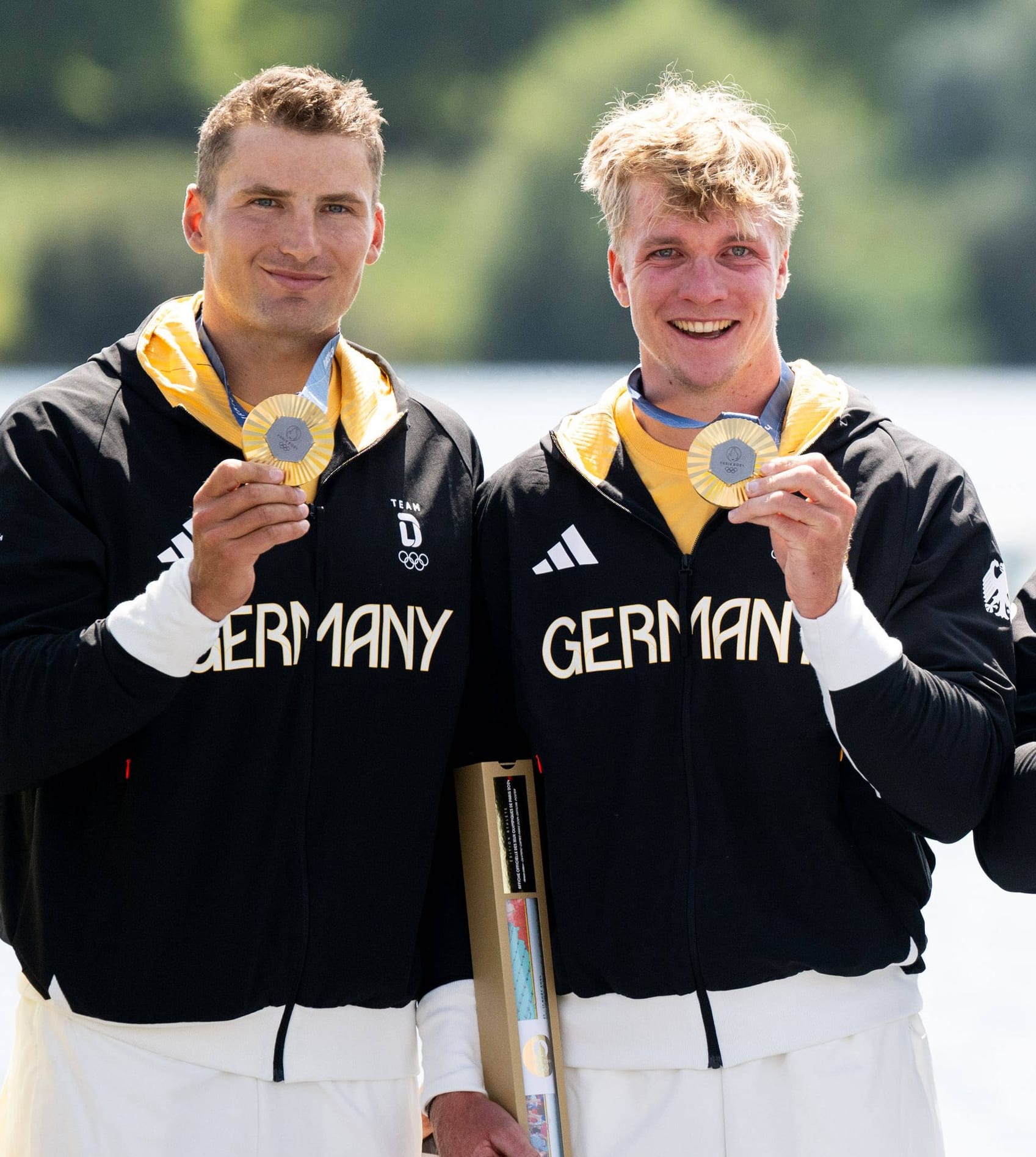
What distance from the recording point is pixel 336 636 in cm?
234

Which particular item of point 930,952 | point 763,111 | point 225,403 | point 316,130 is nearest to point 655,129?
point 763,111

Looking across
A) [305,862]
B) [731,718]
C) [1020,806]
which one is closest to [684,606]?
[731,718]

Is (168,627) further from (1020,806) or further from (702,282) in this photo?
(1020,806)

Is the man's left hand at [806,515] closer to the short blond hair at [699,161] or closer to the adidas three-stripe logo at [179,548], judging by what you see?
the short blond hair at [699,161]

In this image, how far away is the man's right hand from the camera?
195 centimetres

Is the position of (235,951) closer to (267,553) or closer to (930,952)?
Answer: (267,553)

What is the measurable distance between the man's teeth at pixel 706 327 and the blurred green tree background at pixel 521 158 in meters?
11.7

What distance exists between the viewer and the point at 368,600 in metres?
2.37

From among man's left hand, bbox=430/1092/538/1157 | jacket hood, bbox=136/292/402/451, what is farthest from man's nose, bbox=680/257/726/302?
man's left hand, bbox=430/1092/538/1157

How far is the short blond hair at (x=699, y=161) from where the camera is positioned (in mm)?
2357

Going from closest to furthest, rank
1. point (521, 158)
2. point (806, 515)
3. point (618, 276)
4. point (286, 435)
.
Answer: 1. point (806, 515)
2. point (286, 435)
3. point (618, 276)
4. point (521, 158)

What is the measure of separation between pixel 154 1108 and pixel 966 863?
18.9 feet

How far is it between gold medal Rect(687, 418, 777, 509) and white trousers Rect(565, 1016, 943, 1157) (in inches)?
32.6

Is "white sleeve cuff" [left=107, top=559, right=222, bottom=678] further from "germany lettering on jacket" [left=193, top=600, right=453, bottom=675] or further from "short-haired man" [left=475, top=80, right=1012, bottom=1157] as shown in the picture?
"short-haired man" [left=475, top=80, right=1012, bottom=1157]
